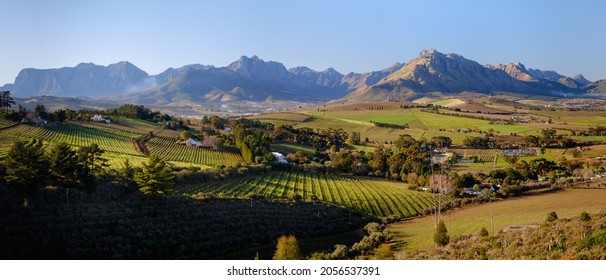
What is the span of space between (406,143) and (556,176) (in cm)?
3704

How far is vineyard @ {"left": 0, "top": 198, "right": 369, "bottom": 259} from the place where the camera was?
80.5 feet

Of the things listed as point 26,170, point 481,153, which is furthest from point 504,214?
point 481,153

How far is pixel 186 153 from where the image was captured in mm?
76938

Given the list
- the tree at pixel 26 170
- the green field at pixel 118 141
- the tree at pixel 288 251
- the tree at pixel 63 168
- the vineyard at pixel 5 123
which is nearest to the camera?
the tree at pixel 288 251

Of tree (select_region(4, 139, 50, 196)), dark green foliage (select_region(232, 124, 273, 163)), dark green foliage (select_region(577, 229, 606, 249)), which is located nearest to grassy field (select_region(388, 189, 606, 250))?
dark green foliage (select_region(577, 229, 606, 249))

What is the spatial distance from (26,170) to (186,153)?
158 feet

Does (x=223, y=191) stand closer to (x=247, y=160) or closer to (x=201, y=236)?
(x=201, y=236)

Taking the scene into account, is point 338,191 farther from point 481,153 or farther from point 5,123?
point 5,123

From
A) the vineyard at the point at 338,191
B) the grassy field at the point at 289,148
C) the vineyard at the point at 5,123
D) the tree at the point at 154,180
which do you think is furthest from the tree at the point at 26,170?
the grassy field at the point at 289,148

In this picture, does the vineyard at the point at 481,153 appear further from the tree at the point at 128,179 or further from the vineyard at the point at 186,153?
the tree at the point at 128,179

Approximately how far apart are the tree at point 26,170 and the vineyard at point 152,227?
2.50 meters

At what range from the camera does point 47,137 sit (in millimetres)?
71562

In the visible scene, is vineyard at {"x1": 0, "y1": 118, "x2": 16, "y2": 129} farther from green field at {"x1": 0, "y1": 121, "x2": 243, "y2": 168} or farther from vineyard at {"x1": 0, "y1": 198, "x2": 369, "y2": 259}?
vineyard at {"x1": 0, "y1": 198, "x2": 369, "y2": 259}

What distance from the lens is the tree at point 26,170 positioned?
28859mm
